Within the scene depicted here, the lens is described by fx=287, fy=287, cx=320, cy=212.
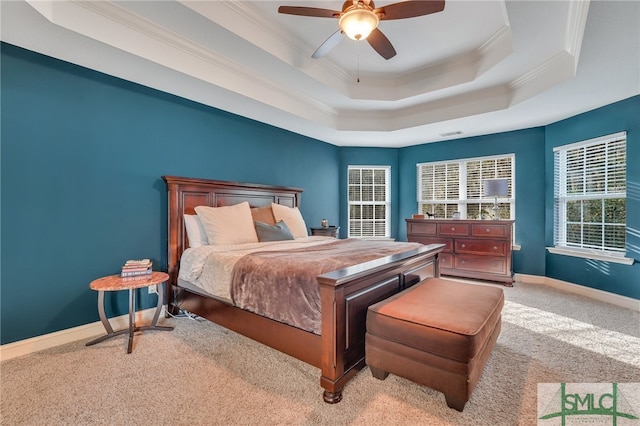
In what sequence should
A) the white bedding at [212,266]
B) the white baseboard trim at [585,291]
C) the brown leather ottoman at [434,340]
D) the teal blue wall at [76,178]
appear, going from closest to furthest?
the brown leather ottoman at [434,340] < the teal blue wall at [76,178] < the white bedding at [212,266] < the white baseboard trim at [585,291]

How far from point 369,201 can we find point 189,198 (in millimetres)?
3760

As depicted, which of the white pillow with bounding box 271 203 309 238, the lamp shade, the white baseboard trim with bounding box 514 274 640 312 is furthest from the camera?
the lamp shade

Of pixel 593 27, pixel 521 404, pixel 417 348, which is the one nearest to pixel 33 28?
pixel 417 348

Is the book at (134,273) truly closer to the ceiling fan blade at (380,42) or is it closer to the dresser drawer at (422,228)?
the ceiling fan blade at (380,42)

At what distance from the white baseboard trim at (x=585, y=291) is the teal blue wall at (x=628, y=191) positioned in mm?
62

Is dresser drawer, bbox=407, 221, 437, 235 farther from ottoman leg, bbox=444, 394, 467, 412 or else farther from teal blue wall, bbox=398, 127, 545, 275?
ottoman leg, bbox=444, 394, 467, 412

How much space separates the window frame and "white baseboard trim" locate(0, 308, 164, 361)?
5.60 meters

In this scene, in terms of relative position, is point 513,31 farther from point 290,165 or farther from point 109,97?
point 109,97

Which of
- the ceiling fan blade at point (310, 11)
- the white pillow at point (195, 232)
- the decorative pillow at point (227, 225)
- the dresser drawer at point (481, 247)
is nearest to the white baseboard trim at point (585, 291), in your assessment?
the dresser drawer at point (481, 247)

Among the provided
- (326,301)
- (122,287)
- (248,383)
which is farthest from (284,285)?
(122,287)

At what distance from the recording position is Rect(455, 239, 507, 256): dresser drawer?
174 inches

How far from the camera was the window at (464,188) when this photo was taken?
496 centimetres

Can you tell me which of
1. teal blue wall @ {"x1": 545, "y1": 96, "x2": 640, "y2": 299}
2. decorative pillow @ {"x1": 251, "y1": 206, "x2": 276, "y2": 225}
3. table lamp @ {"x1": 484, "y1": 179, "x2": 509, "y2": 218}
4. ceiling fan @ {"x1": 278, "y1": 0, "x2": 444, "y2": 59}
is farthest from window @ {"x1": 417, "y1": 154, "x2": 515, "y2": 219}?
ceiling fan @ {"x1": 278, "y1": 0, "x2": 444, "y2": 59}

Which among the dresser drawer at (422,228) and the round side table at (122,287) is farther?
the dresser drawer at (422,228)
